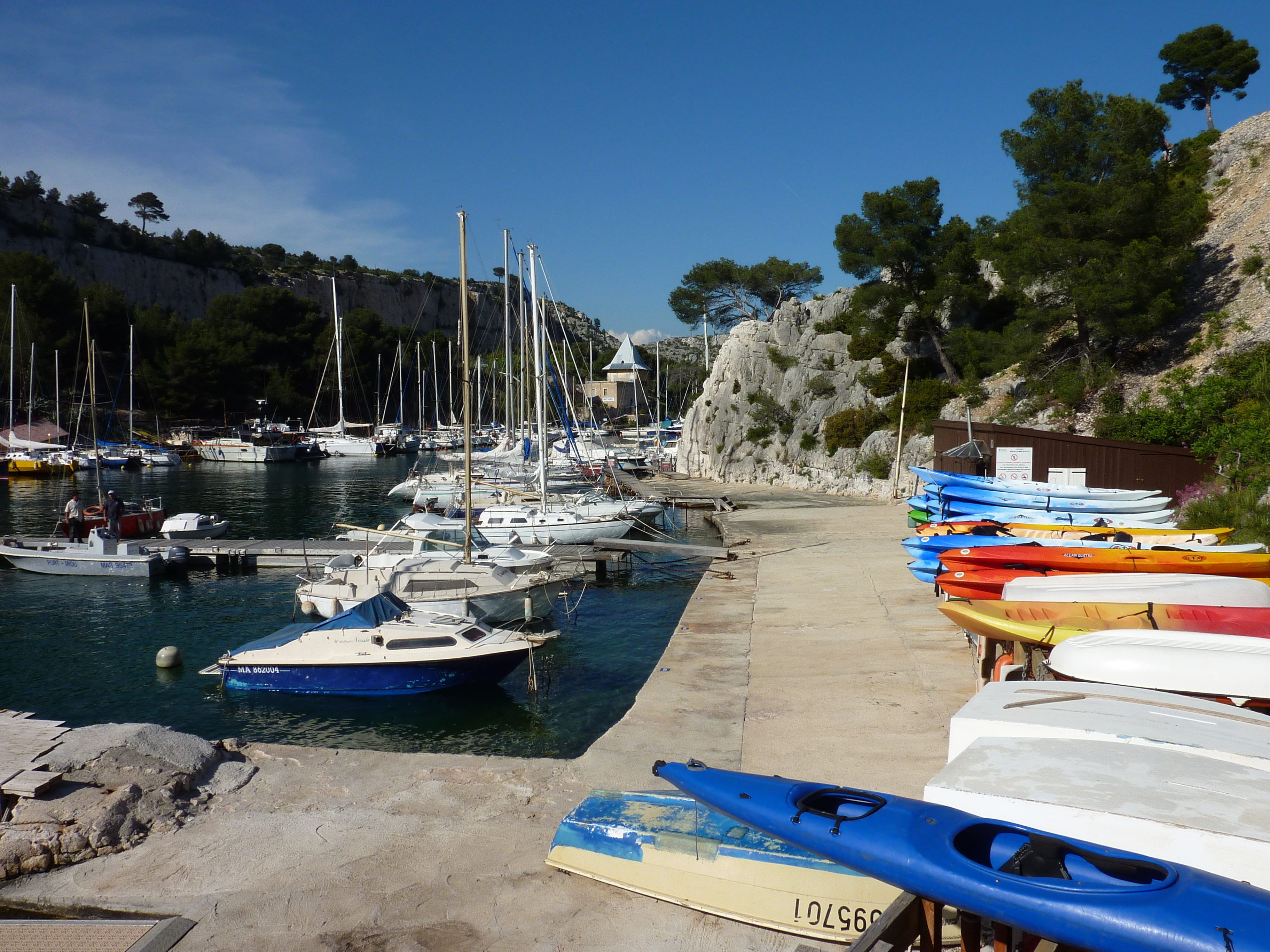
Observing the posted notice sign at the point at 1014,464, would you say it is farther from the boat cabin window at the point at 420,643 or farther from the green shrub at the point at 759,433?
the green shrub at the point at 759,433

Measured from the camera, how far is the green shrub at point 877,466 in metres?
36.9

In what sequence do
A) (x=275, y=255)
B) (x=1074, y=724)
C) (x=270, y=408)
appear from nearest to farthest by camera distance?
1. (x=1074, y=724)
2. (x=270, y=408)
3. (x=275, y=255)

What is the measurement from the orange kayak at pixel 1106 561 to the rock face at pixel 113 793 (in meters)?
10.0

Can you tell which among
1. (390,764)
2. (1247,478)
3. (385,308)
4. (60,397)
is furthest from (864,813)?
(385,308)

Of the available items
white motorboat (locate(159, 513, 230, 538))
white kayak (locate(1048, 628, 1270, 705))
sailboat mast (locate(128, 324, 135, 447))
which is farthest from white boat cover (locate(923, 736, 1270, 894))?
sailboat mast (locate(128, 324, 135, 447))

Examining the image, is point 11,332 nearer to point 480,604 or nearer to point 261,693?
point 480,604

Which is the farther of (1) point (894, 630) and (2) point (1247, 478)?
(2) point (1247, 478)

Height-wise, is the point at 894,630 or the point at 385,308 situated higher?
the point at 385,308

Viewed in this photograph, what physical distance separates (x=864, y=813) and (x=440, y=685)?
9.51 meters

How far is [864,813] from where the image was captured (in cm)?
454

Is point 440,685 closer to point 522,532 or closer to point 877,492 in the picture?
point 522,532

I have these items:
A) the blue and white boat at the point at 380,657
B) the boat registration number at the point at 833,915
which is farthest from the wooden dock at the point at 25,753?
the boat registration number at the point at 833,915

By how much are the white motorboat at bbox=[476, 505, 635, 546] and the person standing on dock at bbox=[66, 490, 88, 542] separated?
40.2 feet

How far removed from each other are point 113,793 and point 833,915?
6049 mm
